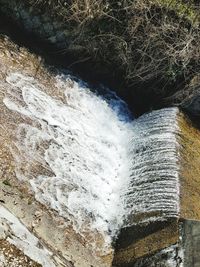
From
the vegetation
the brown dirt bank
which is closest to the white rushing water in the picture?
the brown dirt bank

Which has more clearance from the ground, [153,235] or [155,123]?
[155,123]

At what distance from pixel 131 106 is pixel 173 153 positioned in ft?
3.86

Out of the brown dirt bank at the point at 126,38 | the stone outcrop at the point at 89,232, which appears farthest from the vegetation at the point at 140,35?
the stone outcrop at the point at 89,232

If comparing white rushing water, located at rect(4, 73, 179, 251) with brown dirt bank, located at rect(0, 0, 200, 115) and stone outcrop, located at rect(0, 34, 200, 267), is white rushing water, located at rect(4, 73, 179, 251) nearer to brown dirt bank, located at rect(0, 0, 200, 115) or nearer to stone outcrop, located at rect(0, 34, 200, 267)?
stone outcrop, located at rect(0, 34, 200, 267)

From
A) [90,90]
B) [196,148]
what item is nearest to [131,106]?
[90,90]

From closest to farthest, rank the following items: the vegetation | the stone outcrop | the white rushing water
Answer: the stone outcrop, the white rushing water, the vegetation

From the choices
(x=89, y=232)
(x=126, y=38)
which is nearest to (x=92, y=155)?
(x=89, y=232)

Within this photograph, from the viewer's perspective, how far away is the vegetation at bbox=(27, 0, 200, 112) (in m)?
5.56

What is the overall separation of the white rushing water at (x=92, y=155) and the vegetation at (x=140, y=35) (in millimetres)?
434

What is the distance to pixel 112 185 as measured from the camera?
5.19 metres

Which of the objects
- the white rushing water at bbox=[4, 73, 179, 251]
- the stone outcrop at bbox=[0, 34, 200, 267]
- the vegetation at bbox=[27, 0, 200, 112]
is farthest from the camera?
the vegetation at bbox=[27, 0, 200, 112]

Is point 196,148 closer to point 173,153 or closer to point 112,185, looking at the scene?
point 173,153

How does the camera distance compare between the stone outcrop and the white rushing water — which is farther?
the white rushing water

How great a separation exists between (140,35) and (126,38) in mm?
163
